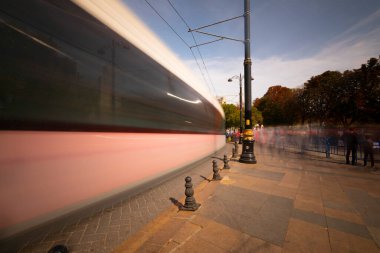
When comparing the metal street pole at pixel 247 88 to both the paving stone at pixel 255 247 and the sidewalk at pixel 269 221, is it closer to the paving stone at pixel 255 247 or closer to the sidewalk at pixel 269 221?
the sidewalk at pixel 269 221


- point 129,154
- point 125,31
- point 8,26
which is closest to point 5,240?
point 129,154

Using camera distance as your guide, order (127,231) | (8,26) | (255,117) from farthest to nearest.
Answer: (255,117) → (127,231) → (8,26)

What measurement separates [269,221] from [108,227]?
2.74 metres

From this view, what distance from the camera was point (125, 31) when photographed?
3.27m

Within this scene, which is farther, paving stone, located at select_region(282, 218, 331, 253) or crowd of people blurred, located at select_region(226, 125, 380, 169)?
crowd of people blurred, located at select_region(226, 125, 380, 169)

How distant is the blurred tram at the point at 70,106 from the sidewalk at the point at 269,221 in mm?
1068

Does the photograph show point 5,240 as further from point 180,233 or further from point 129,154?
point 180,233

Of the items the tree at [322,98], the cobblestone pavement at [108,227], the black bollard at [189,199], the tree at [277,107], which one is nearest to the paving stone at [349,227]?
the black bollard at [189,199]

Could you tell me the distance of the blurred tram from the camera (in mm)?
1928

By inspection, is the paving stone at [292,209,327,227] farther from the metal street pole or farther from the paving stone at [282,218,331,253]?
the metal street pole

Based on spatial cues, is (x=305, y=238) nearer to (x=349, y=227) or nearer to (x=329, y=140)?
(x=349, y=227)

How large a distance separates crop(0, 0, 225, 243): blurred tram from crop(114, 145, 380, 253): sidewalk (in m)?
1.07

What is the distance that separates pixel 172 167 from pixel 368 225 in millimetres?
4066

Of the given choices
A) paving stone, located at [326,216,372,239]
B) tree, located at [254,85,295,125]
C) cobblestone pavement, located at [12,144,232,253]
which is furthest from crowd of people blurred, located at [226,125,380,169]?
tree, located at [254,85,295,125]
